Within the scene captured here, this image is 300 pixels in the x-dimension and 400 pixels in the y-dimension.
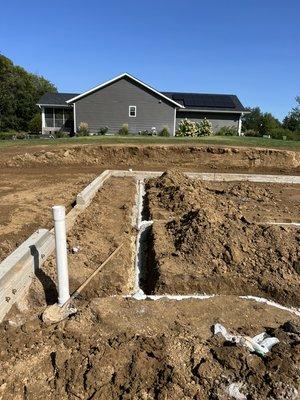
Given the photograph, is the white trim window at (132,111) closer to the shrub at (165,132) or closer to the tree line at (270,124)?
the shrub at (165,132)

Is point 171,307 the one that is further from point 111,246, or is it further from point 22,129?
point 22,129

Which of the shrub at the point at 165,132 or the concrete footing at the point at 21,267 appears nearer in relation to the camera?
the concrete footing at the point at 21,267

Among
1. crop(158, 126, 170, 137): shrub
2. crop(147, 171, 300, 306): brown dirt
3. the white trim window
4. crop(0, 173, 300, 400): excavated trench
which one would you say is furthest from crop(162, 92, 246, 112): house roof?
crop(0, 173, 300, 400): excavated trench

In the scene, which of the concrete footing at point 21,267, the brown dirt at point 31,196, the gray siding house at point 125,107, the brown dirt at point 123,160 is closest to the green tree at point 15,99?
the gray siding house at point 125,107

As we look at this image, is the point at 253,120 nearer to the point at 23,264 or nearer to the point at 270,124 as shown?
the point at 270,124

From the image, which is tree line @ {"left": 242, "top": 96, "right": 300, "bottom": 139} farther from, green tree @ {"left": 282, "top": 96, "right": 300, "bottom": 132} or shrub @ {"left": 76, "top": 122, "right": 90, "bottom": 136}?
shrub @ {"left": 76, "top": 122, "right": 90, "bottom": 136}

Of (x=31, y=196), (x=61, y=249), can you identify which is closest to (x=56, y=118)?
(x=31, y=196)

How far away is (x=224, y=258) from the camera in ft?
17.0

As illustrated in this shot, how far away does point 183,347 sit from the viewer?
10.3 feet

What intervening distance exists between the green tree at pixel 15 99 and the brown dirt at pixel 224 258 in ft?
176

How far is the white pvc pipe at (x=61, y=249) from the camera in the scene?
12.8ft

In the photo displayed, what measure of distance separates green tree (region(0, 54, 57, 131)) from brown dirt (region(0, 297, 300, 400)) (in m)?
56.2

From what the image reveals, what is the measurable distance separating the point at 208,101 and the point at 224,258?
102 feet

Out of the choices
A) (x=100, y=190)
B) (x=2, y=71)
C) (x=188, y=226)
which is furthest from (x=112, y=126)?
(x=2, y=71)
